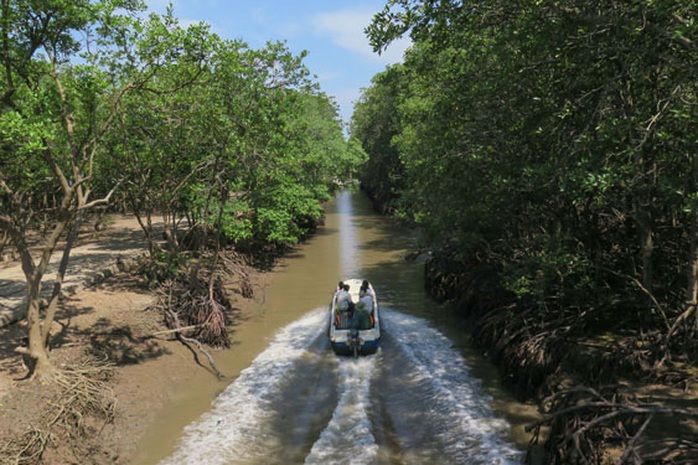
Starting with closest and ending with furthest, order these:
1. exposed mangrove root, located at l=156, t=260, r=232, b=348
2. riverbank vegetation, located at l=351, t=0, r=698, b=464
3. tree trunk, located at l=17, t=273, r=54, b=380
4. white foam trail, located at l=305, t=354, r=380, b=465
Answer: riverbank vegetation, located at l=351, t=0, r=698, b=464 → white foam trail, located at l=305, t=354, r=380, b=465 → tree trunk, located at l=17, t=273, r=54, b=380 → exposed mangrove root, located at l=156, t=260, r=232, b=348

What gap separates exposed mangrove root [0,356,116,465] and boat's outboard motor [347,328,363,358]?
5.69 metres

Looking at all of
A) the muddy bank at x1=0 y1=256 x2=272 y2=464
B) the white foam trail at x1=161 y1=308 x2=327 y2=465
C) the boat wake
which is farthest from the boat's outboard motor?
the muddy bank at x1=0 y1=256 x2=272 y2=464

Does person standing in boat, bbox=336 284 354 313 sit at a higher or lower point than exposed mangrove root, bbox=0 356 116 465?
higher

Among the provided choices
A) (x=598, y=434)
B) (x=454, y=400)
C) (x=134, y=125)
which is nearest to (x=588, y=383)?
(x=598, y=434)

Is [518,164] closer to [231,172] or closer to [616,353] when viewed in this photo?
[616,353]

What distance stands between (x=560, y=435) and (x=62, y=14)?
1090 centimetres

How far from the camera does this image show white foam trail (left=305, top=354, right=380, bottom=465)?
339 inches

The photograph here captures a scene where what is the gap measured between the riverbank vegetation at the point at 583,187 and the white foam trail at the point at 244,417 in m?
5.18

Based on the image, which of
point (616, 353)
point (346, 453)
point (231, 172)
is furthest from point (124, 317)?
point (616, 353)

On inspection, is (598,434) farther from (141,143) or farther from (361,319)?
(141,143)

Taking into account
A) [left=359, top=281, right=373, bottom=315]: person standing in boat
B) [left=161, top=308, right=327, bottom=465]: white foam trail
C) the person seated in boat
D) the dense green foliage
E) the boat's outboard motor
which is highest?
the dense green foliage

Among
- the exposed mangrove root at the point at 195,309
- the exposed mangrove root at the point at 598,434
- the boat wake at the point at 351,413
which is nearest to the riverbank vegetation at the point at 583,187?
the exposed mangrove root at the point at 598,434

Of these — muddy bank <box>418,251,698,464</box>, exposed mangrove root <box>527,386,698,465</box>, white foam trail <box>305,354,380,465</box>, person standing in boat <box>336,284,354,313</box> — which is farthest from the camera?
person standing in boat <box>336,284,354,313</box>

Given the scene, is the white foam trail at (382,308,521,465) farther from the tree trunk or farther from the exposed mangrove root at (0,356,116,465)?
the tree trunk
